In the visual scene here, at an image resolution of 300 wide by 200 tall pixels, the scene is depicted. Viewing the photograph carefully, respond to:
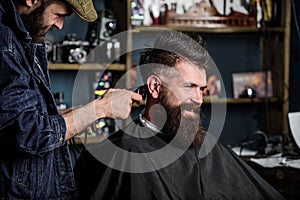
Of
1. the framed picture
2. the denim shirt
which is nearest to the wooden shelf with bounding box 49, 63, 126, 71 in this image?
the framed picture

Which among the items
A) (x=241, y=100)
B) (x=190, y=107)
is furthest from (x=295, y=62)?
(x=190, y=107)

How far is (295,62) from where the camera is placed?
148 inches

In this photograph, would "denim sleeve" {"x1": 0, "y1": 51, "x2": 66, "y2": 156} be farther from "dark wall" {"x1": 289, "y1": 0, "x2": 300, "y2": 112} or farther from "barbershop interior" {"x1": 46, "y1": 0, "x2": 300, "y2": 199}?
"dark wall" {"x1": 289, "y1": 0, "x2": 300, "y2": 112}

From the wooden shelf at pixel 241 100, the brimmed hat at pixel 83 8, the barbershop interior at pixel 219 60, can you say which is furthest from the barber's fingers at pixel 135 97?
the wooden shelf at pixel 241 100

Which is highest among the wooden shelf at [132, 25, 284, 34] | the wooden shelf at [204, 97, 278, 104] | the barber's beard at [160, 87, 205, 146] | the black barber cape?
the wooden shelf at [132, 25, 284, 34]

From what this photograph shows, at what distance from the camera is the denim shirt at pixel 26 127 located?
5.74ft

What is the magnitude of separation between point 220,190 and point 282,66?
5.65ft

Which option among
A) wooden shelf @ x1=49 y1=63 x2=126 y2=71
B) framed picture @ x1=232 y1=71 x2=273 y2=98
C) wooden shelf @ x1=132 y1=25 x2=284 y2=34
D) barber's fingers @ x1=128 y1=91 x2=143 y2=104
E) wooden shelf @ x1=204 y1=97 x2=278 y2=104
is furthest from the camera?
framed picture @ x1=232 y1=71 x2=273 y2=98

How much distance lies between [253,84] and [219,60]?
0.95 feet

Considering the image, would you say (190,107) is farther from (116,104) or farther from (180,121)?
(116,104)

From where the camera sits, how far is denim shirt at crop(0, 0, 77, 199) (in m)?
1.75

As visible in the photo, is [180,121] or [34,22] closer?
[34,22]

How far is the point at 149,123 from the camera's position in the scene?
229 cm

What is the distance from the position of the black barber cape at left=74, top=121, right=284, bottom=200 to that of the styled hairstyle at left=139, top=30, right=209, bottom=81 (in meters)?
0.24
